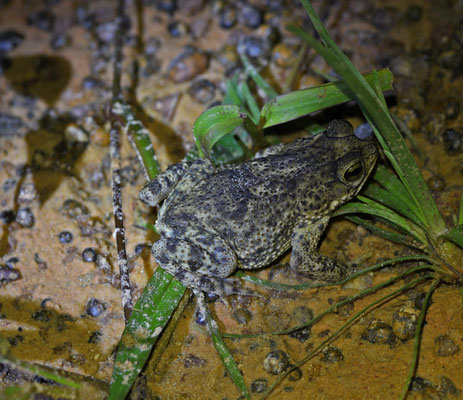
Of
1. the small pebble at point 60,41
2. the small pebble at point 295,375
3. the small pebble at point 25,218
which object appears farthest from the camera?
the small pebble at point 60,41

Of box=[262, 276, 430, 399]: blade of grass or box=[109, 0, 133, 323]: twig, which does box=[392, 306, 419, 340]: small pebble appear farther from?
box=[109, 0, 133, 323]: twig

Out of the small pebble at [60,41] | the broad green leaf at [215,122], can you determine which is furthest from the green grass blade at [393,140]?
the small pebble at [60,41]

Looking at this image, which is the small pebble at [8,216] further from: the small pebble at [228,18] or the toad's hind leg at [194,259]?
the small pebble at [228,18]

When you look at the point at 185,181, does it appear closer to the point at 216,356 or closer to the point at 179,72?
the point at 216,356

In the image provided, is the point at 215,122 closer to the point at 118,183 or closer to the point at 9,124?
the point at 118,183

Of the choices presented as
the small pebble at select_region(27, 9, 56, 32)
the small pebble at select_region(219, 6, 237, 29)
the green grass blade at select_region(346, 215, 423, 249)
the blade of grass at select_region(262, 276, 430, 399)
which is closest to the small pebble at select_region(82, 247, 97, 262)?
the blade of grass at select_region(262, 276, 430, 399)

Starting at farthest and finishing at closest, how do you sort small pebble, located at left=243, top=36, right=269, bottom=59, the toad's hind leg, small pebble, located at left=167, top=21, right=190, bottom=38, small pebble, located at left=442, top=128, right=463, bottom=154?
small pebble, located at left=167, top=21, right=190, bottom=38
small pebble, located at left=243, top=36, right=269, bottom=59
small pebble, located at left=442, top=128, right=463, bottom=154
the toad's hind leg

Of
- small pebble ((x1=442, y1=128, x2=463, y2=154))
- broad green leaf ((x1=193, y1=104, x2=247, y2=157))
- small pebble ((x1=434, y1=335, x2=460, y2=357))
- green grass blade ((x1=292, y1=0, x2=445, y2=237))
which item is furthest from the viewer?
small pebble ((x1=442, y1=128, x2=463, y2=154))

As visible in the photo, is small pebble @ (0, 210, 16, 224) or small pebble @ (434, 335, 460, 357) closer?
small pebble @ (434, 335, 460, 357)

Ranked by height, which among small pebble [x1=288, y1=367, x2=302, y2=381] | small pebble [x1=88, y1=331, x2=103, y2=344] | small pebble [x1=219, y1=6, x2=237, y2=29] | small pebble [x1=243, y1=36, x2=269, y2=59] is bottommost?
small pebble [x1=88, y1=331, x2=103, y2=344]
